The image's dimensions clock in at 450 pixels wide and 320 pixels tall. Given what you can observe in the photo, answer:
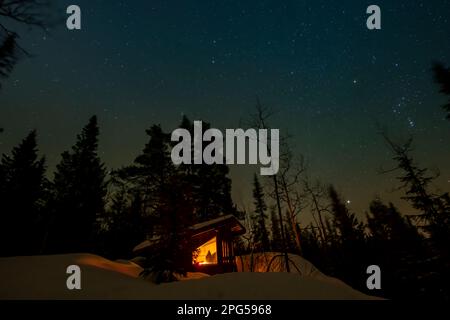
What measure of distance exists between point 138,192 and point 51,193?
1173 centimetres

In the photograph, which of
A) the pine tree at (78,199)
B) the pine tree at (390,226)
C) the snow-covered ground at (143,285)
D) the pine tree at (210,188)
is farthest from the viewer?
the pine tree at (390,226)

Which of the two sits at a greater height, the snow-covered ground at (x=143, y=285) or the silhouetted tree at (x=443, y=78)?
the silhouetted tree at (x=443, y=78)

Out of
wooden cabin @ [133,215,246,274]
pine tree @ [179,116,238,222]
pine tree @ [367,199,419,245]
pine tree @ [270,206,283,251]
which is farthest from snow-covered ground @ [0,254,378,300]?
pine tree @ [367,199,419,245]

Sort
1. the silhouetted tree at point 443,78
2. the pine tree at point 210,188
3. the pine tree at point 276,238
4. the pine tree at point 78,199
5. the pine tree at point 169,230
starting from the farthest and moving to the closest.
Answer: the pine tree at point 210,188
the pine tree at point 78,199
the pine tree at point 276,238
the silhouetted tree at point 443,78
the pine tree at point 169,230

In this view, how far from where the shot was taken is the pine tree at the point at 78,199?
22234 millimetres

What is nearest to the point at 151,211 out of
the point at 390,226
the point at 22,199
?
the point at 22,199

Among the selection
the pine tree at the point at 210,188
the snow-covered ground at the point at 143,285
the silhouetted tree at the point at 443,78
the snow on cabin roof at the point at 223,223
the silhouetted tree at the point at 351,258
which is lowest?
the silhouetted tree at the point at 351,258

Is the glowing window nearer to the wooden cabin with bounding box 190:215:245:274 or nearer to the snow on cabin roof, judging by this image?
the wooden cabin with bounding box 190:215:245:274

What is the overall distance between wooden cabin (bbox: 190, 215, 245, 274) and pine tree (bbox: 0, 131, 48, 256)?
1656 centimetres

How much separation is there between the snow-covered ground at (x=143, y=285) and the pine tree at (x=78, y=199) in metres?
15.2

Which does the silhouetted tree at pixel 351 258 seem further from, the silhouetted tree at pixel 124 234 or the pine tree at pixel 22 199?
the pine tree at pixel 22 199

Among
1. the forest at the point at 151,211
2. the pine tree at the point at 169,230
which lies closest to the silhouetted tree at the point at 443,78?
the forest at the point at 151,211

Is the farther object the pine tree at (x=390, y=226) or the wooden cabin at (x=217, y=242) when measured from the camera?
the pine tree at (x=390, y=226)
